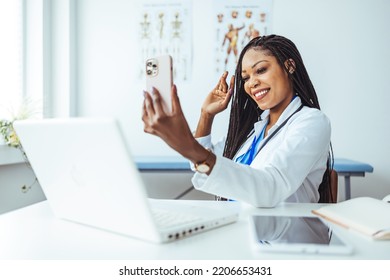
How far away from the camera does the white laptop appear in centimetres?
55

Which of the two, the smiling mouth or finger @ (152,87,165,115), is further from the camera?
the smiling mouth

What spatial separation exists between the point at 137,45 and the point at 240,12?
825 millimetres

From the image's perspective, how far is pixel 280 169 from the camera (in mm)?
945

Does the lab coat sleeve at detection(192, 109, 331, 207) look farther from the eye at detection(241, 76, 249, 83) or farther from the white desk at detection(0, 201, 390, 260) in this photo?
the eye at detection(241, 76, 249, 83)

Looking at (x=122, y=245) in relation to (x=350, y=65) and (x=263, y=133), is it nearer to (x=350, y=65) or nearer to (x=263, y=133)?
(x=263, y=133)

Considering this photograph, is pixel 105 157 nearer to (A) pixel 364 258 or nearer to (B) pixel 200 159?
(B) pixel 200 159

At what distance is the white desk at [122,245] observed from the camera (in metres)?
0.56

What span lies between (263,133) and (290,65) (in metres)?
0.27

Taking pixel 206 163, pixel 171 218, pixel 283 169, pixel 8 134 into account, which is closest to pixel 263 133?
pixel 283 169

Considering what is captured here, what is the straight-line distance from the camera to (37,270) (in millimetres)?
541

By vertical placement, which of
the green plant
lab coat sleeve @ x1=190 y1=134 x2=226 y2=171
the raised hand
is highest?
the raised hand

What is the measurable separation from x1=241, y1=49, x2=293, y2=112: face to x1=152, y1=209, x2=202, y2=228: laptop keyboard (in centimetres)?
68

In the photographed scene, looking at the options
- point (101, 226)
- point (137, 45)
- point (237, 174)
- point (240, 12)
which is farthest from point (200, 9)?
point (101, 226)

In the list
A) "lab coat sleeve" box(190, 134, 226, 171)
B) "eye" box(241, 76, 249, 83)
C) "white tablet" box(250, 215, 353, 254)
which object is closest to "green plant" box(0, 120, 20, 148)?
"lab coat sleeve" box(190, 134, 226, 171)
